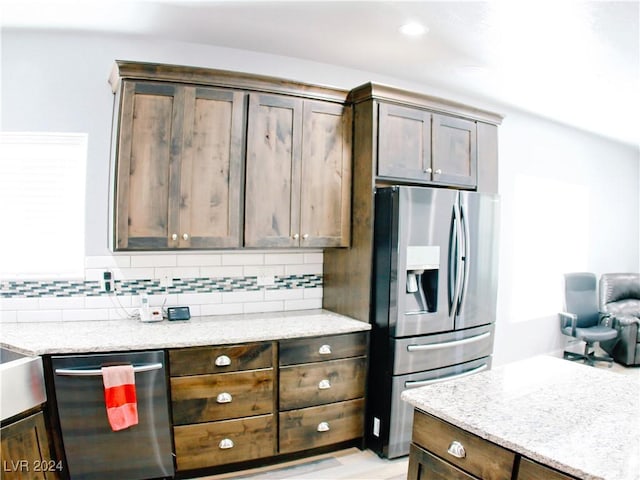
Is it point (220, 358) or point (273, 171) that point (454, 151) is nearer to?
point (273, 171)

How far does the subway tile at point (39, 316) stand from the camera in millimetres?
2676

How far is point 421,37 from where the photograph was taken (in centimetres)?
271

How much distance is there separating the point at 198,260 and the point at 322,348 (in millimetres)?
1053

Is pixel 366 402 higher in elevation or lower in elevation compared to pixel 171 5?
lower

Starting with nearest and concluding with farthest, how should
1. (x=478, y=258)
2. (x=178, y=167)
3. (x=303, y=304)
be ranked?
(x=178, y=167) → (x=478, y=258) → (x=303, y=304)

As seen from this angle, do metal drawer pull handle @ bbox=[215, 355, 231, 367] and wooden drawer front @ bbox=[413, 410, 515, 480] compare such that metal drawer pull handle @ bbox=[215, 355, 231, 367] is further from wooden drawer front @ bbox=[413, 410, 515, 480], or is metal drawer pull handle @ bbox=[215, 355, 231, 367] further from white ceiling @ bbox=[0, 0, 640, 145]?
white ceiling @ bbox=[0, 0, 640, 145]

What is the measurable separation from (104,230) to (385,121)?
1975mm

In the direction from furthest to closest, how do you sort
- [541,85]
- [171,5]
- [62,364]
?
[541,85] < [171,5] < [62,364]

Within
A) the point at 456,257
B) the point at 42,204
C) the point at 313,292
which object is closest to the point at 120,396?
the point at 42,204

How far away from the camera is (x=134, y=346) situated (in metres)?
2.24

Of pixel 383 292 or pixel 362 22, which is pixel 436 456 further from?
pixel 362 22

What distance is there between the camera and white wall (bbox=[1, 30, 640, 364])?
2.70 meters

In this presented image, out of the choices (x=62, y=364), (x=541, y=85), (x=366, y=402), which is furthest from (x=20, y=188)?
(x=541, y=85)

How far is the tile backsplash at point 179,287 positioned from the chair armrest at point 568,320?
3221 mm
